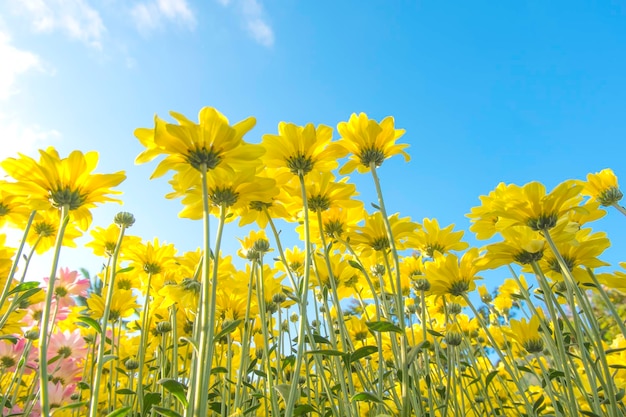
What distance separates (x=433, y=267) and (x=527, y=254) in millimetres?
422

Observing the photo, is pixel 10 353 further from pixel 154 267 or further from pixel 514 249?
pixel 514 249

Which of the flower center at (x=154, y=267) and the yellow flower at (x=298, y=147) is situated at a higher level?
the yellow flower at (x=298, y=147)

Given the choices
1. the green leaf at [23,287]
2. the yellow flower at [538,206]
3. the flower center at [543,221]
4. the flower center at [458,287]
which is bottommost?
the green leaf at [23,287]

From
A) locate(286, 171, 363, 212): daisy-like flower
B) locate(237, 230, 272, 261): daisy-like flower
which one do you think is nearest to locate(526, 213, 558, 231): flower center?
locate(286, 171, 363, 212): daisy-like flower

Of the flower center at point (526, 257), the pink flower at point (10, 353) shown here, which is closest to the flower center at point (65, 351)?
the pink flower at point (10, 353)

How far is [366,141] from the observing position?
76.2 inches

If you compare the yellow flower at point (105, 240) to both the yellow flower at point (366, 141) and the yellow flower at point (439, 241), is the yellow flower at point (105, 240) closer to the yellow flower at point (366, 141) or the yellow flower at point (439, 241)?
the yellow flower at point (366, 141)

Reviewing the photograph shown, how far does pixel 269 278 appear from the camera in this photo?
2.52m

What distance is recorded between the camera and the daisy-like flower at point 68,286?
11.4ft

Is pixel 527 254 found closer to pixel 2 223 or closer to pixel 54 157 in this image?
pixel 54 157

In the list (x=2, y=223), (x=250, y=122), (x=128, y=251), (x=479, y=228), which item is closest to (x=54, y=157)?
(x=250, y=122)

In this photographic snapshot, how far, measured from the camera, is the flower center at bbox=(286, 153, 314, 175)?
1821mm

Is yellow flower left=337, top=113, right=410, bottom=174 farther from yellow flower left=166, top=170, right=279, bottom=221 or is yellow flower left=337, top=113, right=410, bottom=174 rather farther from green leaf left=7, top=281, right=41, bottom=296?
green leaf left=7, top=281, right=41, bottom=296

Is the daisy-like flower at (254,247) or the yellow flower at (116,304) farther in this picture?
the yellow flower at (116,304)
